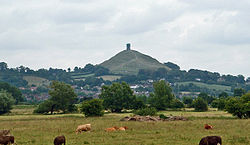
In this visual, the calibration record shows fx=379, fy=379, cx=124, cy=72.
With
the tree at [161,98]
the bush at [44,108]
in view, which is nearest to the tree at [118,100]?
the tree at [161,98]

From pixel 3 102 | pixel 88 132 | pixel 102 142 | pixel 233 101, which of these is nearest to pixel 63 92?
pixel 3 102

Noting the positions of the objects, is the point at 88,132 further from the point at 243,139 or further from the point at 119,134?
the point at 243,139

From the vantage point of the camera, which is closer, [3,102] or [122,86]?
[3,102]

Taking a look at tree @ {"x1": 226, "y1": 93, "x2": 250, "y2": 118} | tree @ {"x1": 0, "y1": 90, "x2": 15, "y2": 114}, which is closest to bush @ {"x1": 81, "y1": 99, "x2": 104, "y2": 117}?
tree @ {"x1": 226, "y1": 93, "x2": 250, "y2": 118}

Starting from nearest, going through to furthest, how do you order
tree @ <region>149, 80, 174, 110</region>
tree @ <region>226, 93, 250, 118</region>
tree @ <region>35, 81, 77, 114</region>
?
tree @ <region>226, 93, 250, 118</region>
tree @ <region>35, 81, 77, 114</region>
tree @ <region>149, 80, 174, 110</region>

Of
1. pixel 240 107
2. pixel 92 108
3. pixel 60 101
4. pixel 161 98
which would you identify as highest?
pixel 161 98

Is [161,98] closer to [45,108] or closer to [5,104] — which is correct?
[45,108]

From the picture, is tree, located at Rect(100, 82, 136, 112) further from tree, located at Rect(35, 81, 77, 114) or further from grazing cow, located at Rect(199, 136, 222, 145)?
grazing cow, located at Rect(199, 136, 222, 145)

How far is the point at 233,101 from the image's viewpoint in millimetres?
66375

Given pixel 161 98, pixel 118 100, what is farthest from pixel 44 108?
pixel 161 98

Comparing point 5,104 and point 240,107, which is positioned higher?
point 240,107

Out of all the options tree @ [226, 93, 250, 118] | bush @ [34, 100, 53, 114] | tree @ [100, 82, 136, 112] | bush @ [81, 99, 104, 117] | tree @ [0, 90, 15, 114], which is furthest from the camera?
tree @ [100, 82, 136, 112]

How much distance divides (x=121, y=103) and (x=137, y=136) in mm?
62753

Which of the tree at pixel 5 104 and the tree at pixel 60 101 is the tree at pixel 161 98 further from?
the tree at pixel 5 104
